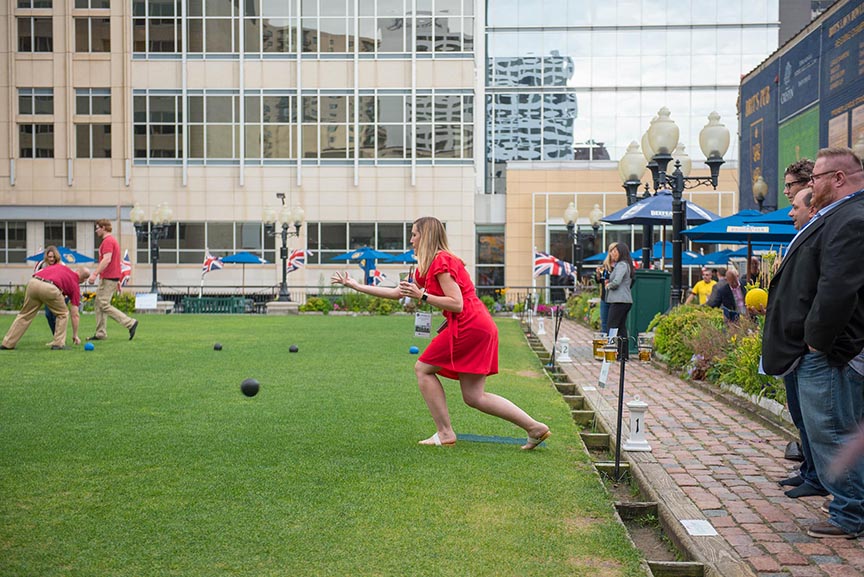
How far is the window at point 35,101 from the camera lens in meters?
47.4

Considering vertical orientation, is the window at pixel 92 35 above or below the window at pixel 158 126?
above

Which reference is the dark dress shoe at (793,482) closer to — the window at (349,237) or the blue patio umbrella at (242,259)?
the blue patio umbrella at (242,259)

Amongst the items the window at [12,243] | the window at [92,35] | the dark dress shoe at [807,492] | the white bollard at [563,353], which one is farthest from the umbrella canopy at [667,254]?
the window at [12,243]

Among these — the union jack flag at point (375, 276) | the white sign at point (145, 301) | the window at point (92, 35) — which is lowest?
the white sign at point (145, 301)

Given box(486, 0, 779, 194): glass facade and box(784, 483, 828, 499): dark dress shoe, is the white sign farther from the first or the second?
box(784, 483, 828, 499): dark dress shoe

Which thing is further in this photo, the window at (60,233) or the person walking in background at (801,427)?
the window at (60,233)

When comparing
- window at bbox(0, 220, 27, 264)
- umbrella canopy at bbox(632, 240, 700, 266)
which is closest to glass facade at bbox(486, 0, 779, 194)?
umbrella canopy at bbox(632, 240, 700, 266)

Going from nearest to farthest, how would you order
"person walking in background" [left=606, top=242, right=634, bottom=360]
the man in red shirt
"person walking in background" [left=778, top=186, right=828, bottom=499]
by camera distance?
"person walking in background" [left=778, top=186, right=828, bottom=499] → "person walking in background" [left=606, top=242, right=634, bottom=360] → the man in red shirt

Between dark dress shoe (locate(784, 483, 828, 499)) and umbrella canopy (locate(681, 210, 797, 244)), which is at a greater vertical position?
umbrella canopy (locate(681, 210, 797, 244))

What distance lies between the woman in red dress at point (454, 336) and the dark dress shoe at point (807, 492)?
1962 millimetres

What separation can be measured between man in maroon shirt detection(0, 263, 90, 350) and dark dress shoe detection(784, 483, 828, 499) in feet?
43.0

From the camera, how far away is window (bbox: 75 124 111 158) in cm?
4734

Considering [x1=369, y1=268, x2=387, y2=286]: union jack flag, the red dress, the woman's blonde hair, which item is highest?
the woman's blonde hair

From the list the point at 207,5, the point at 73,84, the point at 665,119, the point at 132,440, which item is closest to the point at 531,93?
the point at 207,5
